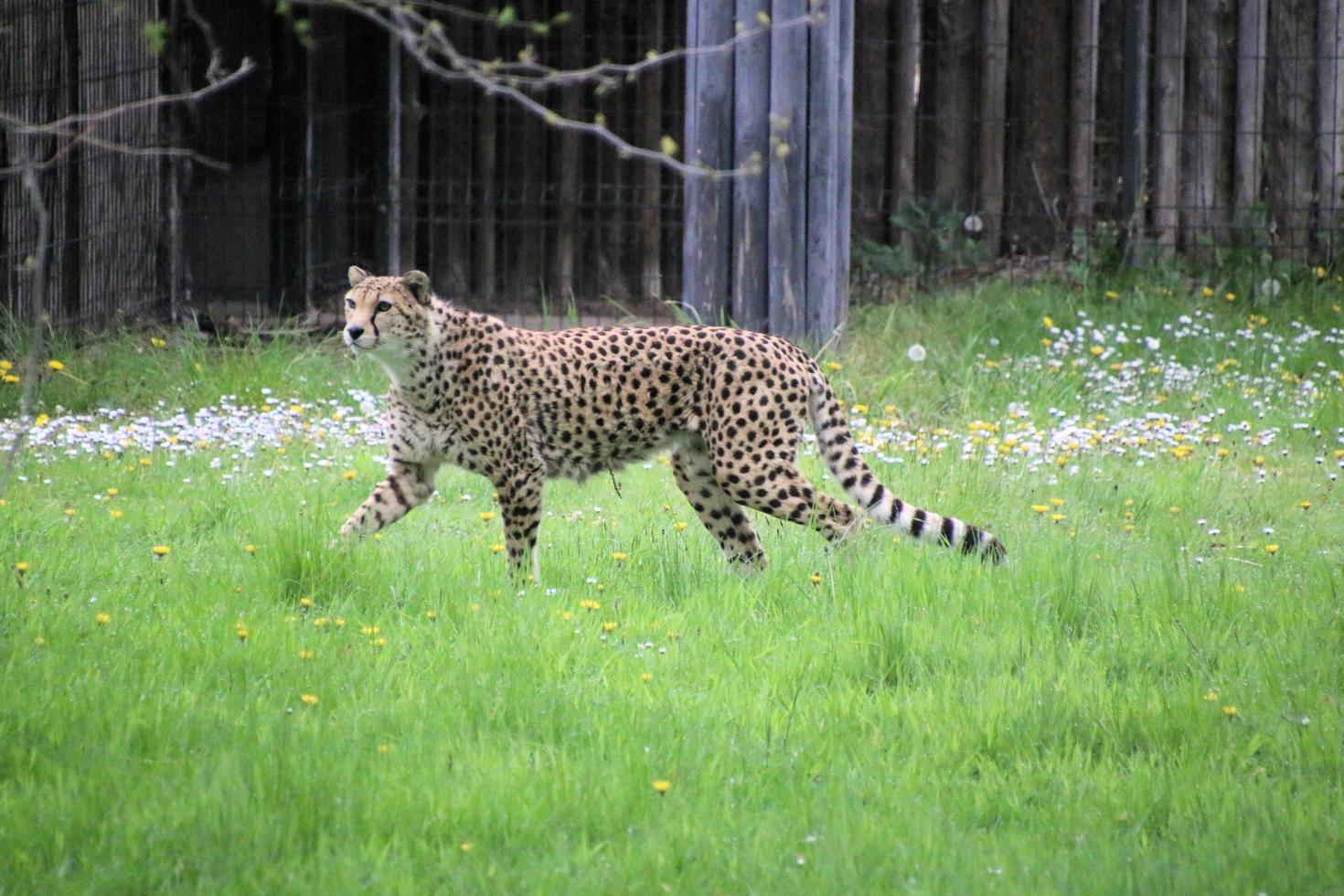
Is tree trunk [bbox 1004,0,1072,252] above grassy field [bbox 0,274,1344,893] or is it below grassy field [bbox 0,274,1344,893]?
above

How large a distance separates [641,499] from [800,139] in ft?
10.6

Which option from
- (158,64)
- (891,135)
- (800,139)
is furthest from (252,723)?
(891,135)

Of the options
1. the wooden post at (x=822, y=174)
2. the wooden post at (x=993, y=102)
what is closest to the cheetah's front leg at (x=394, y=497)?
the wooden post at (x=822, y=174)

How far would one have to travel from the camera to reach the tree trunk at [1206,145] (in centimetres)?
1120

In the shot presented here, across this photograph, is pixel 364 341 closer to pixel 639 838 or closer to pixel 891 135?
pixel 639 838

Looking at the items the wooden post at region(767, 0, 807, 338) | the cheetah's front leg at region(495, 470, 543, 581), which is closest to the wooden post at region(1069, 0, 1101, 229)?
the wooden post at region(767, 0, 807, 338)

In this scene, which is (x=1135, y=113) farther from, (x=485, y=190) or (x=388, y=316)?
(x=388, y=316)

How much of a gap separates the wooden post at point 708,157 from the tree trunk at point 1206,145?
3.58 metres

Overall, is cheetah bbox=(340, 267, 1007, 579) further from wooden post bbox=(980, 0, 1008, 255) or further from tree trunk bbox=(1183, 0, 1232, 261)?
tree trunk bbox=(1183, 0, 1232, 261)

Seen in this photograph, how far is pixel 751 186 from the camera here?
31.0ft

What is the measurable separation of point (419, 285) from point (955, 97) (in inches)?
255

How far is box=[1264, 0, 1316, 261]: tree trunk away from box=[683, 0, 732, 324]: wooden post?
160 inches

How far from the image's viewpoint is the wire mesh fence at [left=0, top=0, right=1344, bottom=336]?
1086 centimetres

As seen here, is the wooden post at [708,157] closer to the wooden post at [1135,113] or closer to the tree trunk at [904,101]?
the tree trunk at [904,101]
